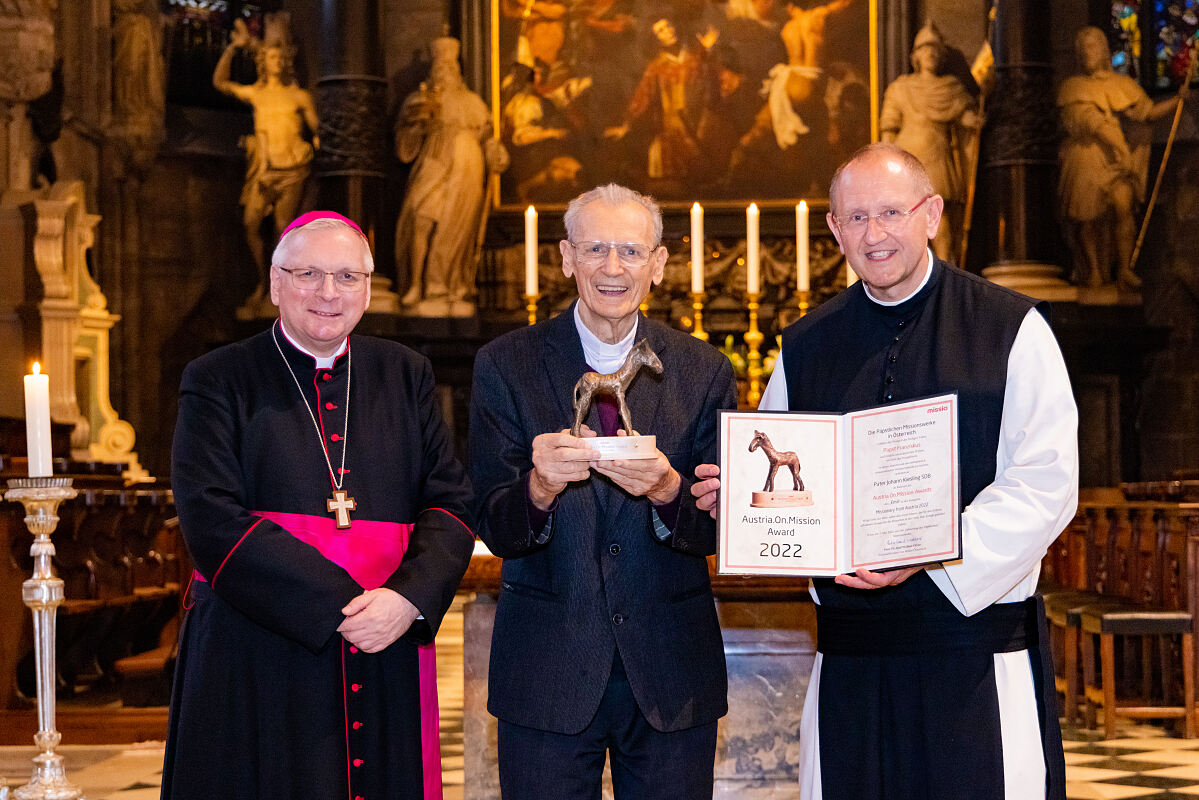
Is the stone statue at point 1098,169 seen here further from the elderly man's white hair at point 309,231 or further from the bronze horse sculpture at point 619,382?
the bronze horse sculpture at point 619,382

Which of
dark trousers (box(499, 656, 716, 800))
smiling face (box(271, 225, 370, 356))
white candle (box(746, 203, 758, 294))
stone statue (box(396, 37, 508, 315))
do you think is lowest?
dark trousers (box(499, 656, 716, 800))

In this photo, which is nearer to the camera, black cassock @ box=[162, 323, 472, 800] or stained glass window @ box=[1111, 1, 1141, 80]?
black cassock @ box=[162, 323, 472, 800]

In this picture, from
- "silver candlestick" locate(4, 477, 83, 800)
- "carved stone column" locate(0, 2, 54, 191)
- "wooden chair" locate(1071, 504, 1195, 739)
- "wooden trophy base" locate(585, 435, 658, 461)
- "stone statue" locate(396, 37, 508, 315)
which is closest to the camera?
"wooden trophy base" locate(585, 435, 658, 461)

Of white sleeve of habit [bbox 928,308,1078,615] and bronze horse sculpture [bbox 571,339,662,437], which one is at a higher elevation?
bronze horse sculpture [bbox 571,339,662,437]

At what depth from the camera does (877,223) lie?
9.89ft

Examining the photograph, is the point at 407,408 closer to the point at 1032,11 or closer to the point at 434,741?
the point at 434,741

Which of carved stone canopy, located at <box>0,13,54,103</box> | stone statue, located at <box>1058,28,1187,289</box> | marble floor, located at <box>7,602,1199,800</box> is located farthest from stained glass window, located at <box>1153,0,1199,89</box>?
carved stone canopy, located at <box>0,13,54,103</box>

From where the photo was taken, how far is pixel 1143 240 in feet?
45.2

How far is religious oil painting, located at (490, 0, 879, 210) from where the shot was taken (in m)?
13.6

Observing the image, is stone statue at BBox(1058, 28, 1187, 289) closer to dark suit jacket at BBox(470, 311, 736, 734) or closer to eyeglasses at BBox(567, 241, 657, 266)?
dark suit jacket at BBox(470, 311, 736, 734)

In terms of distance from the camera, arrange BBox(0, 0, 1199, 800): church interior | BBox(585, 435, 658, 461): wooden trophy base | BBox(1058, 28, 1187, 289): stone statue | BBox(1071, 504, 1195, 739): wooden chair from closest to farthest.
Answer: BBox(585, 435, 658, 461): wooden trophy base, BBox(1071, 504, 1195, 739): wooden chair, BBox(0, 0, 1199, 800): church interior, BBox(1058, 28, 1187, 289): stone statue

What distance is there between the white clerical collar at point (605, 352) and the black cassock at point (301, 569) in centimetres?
54

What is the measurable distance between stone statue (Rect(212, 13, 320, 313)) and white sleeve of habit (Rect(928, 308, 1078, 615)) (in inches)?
430

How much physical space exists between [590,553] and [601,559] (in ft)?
0.09
